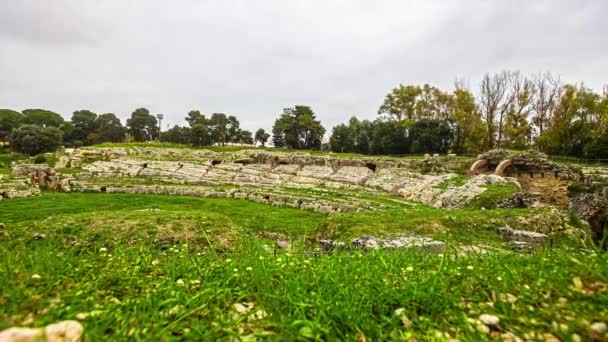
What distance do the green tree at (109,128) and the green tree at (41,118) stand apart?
468 inches

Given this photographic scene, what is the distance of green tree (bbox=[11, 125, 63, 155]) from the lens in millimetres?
67375

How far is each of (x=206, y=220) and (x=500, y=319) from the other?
13600 millimetres

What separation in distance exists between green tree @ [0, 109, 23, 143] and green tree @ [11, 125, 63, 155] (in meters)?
24.4

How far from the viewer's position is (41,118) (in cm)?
9506

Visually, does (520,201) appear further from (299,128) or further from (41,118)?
(41,118)

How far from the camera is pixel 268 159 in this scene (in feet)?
176

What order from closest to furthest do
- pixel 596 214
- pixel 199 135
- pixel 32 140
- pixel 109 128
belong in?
pixel 596 214 < pixel 32 140 < pixel 199 135 < pixel 109 128

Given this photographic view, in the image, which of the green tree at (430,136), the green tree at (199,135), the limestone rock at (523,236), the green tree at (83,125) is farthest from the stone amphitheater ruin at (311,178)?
the green tree at (83,125)

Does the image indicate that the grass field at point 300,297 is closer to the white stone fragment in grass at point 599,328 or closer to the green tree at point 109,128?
the white stone fragment in grass at point 599,328

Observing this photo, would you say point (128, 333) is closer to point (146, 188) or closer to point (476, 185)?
point (476, 185)

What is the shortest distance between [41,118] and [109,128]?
20.4 m

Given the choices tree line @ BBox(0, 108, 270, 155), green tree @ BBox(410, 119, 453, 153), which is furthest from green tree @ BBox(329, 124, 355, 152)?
tree line @ BBox(0, 108, 270, 155)

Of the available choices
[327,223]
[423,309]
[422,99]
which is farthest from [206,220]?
[422,99]

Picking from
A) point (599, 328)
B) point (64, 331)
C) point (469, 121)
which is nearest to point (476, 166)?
point (469, 121)
